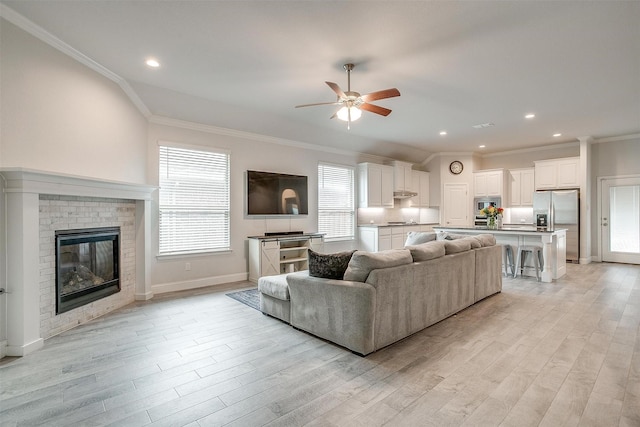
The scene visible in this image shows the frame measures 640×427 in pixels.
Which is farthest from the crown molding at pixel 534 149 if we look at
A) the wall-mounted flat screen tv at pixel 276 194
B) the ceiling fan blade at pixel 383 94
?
the ceiling fan blade at pixel 383 94

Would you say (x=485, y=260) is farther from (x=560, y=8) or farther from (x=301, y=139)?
(x=301, y=139)

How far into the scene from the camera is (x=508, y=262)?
605 cm

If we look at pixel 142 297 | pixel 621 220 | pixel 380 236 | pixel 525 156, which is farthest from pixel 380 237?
pixel 621 220

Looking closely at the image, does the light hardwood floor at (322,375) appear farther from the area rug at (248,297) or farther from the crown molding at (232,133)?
the crown molding at (232,133)

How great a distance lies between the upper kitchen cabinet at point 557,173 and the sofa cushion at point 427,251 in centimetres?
608

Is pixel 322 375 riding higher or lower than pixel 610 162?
lower

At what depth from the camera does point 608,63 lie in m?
3.64

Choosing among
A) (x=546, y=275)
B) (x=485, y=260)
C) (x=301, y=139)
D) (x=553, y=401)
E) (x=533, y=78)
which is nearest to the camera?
(x=553, y=401)

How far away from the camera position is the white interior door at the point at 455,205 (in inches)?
351

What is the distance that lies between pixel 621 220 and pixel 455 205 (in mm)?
3592

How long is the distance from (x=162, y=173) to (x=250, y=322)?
9.43 feet

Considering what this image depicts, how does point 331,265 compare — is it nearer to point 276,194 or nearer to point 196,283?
point 196,283

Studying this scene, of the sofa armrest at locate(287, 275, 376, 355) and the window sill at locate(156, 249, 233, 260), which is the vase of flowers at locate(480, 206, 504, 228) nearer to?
the sofa armrest at locate(287, 275, 376, 355)

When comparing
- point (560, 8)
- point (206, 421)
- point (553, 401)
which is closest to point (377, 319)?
point (553, 401)
